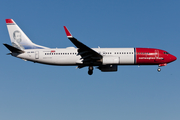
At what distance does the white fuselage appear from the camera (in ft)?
173

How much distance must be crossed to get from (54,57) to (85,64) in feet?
17.9

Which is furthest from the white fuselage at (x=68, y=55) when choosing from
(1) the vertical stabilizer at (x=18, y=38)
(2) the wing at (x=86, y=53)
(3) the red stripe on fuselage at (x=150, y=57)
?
(1) the vertical stabilizer at (x=18, y=38)

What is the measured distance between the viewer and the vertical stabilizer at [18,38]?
5666cm

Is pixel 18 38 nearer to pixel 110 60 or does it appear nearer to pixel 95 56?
pixel 95 56

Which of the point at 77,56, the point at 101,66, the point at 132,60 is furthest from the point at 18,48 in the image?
the point at 132,60

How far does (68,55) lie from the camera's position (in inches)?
2104

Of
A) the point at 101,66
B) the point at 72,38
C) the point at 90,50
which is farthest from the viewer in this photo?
the point at 101,66

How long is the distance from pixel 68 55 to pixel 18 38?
35.4 feet

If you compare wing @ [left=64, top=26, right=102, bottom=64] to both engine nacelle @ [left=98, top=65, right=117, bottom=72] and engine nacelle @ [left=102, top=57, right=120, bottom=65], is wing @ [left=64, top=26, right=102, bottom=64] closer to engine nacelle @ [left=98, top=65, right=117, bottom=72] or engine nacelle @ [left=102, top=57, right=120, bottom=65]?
engine nacelle @ [left=102, top=57, right=120, bottom=65]

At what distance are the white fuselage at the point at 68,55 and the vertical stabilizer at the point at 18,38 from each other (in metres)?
2.11

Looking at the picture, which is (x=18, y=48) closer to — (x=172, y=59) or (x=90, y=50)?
(x=90, y=50)

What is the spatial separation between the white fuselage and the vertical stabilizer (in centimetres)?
211

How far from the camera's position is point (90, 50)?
167 ft

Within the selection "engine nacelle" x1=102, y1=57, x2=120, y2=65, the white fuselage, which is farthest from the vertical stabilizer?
"engine nacelle" x1=102, y1=57, x2=120, y2=65
